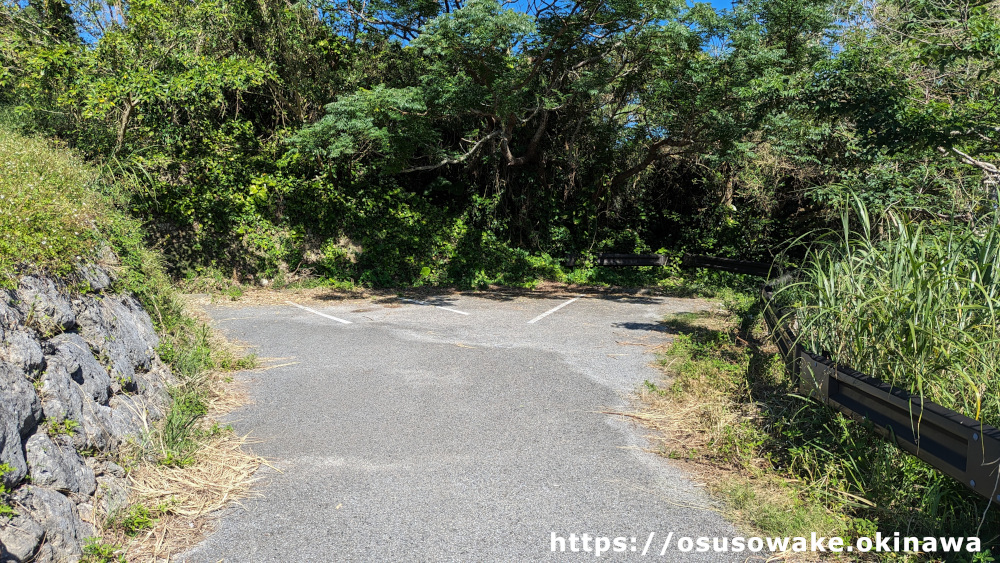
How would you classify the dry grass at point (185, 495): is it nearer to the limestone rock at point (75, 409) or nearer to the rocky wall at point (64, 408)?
the rocky wall at point (64, 408)

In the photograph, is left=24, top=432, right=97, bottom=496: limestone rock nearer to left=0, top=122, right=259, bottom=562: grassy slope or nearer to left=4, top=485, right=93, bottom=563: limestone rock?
left=4, top=485, right=93, bottom=563: limestone rock

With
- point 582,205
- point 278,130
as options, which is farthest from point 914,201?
point 278,130

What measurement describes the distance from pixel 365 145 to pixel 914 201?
11.5m

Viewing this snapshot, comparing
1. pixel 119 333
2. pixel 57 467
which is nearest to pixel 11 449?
pixel 57 467

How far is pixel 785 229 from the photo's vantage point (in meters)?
18.8

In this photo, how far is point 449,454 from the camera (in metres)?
4.77

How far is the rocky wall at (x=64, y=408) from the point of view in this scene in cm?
295

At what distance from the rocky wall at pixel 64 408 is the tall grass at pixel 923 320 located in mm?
4384

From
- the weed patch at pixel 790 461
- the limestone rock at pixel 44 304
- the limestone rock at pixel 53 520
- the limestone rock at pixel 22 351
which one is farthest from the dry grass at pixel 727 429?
the limestone rock at pixel 44 304

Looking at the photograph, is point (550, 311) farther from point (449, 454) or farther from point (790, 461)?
point (790, 461)

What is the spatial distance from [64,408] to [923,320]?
203 inches

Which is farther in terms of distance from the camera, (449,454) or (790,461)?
(449,454)

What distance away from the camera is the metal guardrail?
2896 millimetres

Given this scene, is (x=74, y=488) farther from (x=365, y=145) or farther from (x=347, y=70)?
(x=347, y=70)
